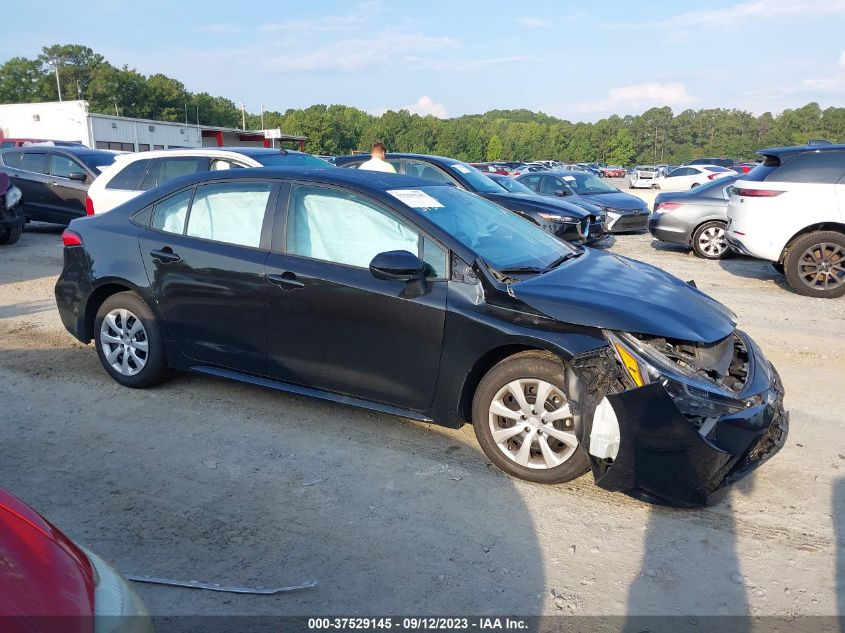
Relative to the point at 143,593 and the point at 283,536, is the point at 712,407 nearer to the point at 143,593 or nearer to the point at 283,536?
the point at 283,536

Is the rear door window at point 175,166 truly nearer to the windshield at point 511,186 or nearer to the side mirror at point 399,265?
the windshield at point 511,186

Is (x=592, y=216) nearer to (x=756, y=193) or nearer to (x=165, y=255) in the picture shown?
(x=756, y=193)

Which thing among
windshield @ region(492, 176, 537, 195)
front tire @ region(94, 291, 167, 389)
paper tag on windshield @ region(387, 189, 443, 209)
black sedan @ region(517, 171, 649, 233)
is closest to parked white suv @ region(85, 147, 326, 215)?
windshield @ region(492, 176, 537, 195)

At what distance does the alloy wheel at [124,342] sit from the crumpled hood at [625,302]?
283 cm

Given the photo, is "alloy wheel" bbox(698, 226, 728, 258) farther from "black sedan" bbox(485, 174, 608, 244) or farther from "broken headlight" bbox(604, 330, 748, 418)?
"broken headlight" bbox(604, 330, 748, 418)

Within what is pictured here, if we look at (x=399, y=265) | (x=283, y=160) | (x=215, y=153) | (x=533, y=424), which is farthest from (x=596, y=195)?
(x=533, y=424)

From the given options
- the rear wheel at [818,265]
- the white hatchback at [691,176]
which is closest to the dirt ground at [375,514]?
the rear wheel at [818,265]

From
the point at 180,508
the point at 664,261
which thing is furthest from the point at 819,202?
the point at 180,508

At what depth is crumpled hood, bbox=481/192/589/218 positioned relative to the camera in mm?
10562

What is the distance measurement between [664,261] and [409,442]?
8425mm

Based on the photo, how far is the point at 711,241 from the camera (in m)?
11.9

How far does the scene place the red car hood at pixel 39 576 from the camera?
5.44ft

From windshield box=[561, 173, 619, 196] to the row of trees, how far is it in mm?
80656

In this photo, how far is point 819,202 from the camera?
8.59 m
